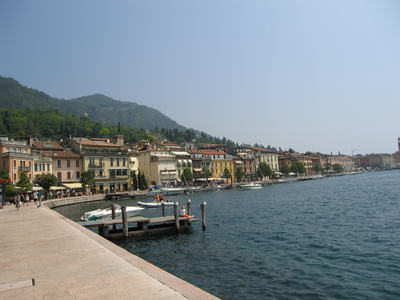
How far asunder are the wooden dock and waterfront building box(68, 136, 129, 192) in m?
57.9

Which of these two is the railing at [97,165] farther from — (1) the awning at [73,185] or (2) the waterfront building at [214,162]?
(2) the waterfront building at [214,162]

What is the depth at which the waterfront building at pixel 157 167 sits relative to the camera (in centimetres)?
10419

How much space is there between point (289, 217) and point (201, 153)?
309 feet

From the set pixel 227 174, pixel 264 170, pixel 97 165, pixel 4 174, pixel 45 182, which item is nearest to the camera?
pixel 4 174

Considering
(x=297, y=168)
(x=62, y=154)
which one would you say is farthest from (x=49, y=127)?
(x=297, y=168)

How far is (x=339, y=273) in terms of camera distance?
15.0 metres

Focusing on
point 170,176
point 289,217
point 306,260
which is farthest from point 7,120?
point 306,260

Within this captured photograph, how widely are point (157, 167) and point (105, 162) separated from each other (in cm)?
1928

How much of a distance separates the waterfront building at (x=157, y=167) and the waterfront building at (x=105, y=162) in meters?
11.9

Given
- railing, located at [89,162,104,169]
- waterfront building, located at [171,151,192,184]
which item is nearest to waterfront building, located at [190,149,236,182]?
waterfront building, located at [171,151,192,184]

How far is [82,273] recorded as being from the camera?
10.5 metres

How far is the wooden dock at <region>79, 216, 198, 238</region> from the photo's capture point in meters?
26.0

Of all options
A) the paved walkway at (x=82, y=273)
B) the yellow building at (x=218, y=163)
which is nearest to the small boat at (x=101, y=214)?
the paved walkway at (x=82, y=273)

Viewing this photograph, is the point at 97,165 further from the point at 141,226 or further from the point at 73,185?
the point at 141,226
